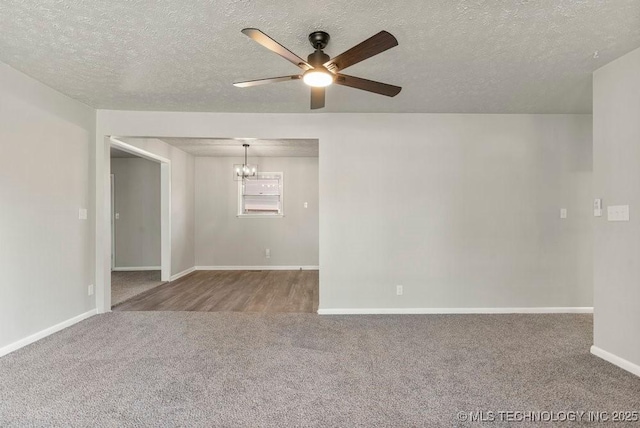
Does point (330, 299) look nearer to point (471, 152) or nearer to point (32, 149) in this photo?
point (471, 152)

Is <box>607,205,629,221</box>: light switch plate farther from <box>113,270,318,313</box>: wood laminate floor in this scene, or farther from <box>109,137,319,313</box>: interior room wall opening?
<box>109,137,319,313</box>: interior room wall opening

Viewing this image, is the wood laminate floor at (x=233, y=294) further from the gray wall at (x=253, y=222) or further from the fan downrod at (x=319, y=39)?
the fan downrod at (x=319, y=39)

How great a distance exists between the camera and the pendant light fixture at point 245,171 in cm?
635

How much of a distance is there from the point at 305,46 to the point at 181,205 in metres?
4.75

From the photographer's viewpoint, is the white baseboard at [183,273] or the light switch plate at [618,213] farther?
the white baseboard at [183,273]

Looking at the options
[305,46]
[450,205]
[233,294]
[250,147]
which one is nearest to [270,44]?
[305,46]

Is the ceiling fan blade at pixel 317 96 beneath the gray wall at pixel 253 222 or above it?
above

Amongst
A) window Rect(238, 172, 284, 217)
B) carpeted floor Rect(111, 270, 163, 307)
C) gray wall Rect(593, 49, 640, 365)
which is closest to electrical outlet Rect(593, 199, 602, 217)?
gray wall Rect(593, 49, 640, 365)

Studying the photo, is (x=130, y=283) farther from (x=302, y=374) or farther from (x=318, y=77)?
(x=318, y=77)

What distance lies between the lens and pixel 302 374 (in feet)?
7.75

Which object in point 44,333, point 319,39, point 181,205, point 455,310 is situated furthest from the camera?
point 181,205

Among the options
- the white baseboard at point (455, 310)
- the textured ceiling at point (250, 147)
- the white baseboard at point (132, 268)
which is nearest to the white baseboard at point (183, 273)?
the white baseboard at point (132, 268)

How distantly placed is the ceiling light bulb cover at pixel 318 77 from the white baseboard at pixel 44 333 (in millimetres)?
3149

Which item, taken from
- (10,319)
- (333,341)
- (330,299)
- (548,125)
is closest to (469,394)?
(333,341)
